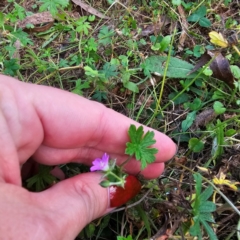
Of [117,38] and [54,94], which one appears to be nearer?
[54,94]

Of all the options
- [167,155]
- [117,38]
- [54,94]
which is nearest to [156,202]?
[167,155]

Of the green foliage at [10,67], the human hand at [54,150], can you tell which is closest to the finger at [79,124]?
the human hand at [54,150]

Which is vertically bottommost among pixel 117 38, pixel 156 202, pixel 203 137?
pixel 156 202

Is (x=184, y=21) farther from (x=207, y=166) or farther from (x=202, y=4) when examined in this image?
(x=207, y=166)

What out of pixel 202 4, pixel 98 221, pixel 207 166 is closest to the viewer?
pixel 98 221

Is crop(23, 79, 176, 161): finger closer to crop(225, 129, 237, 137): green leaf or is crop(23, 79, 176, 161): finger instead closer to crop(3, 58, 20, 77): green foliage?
crop(225, 129, 237, 137): green leaf

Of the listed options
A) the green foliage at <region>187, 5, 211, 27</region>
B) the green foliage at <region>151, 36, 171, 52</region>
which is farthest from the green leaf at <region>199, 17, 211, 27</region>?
the green foliage at <region>151, 36, 171, 52</region>

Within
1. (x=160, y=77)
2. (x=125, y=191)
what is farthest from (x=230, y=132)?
(x=125, y=191)

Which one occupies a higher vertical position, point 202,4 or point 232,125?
point 202,4

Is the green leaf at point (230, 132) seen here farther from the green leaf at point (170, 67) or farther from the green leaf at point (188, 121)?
the green leaf at point (170, 67)
